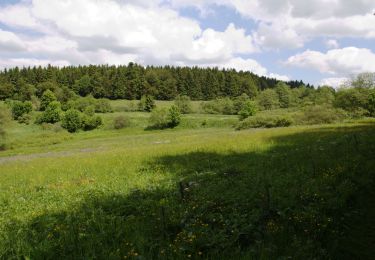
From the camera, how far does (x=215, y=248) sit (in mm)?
6727

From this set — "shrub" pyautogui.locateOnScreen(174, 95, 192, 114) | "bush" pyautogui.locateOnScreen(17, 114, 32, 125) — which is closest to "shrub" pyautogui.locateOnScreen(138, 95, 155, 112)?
"shrub" pyautogui.locateOnScreen(174, 95, 192, 114)

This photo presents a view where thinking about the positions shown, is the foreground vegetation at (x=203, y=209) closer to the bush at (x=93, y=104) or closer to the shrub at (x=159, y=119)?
the shrub at (x=159, y=119)

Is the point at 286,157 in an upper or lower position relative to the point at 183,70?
lower

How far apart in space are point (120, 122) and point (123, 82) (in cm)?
5636

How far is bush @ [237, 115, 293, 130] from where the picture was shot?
203 feet

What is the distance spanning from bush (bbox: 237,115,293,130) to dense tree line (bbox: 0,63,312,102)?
284 feet

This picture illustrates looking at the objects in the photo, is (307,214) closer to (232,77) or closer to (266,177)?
(266,177)

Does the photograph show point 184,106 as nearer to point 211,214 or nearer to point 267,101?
point 267,101

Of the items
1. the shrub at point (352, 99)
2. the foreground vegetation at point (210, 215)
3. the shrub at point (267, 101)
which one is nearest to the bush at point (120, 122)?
the shrub at point (352, 99)

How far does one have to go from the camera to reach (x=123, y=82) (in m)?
150

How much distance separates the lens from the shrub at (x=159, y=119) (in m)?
94.8

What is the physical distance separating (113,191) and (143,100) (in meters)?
114

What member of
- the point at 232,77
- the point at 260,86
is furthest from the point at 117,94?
the point at 260,86

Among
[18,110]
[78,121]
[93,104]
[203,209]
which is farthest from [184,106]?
[203,209]
